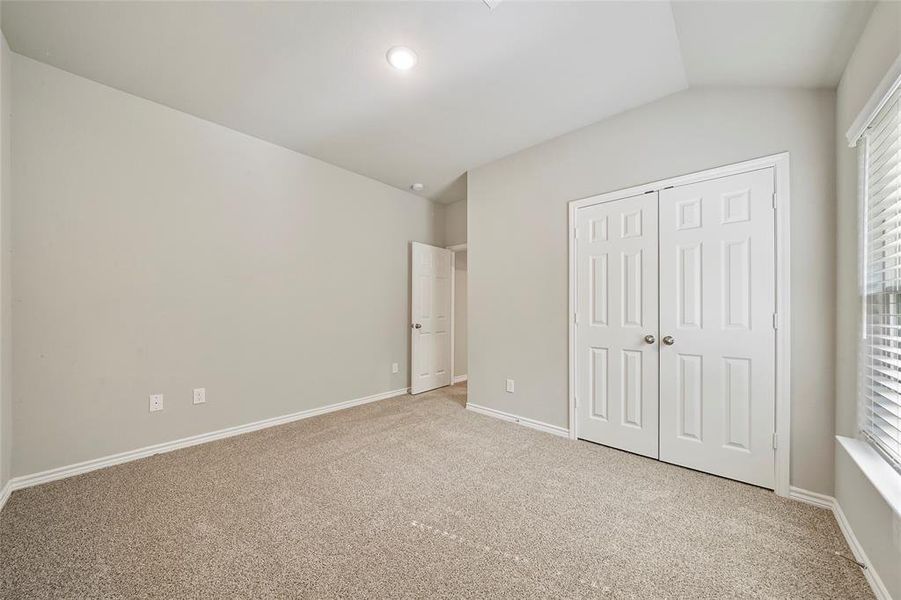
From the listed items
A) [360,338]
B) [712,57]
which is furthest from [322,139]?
[712,57]

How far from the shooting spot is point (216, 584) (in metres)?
1.38

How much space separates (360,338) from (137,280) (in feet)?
6.56

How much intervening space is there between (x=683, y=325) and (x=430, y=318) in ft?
9.59

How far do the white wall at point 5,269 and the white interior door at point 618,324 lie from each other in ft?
12.3

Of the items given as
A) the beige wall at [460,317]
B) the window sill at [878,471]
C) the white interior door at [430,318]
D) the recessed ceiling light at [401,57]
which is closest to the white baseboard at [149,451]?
the white interior door at [430,318]

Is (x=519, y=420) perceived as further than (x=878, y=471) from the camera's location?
Yes

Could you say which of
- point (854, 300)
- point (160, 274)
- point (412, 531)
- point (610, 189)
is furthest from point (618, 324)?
point (160, 274)

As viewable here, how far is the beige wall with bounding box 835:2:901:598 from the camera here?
1.28 metres

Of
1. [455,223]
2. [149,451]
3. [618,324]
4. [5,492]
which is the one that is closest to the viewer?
[5,492]

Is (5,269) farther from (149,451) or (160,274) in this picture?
(149,451)

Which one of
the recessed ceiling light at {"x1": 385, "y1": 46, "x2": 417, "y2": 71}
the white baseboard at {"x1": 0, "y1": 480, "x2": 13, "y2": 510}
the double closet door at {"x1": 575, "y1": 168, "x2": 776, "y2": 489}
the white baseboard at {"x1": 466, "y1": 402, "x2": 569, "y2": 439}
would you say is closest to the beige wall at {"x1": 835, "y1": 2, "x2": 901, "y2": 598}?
the double closet door at {"x1": 575, "y1": 168, "x2": 776, "y2": 489}

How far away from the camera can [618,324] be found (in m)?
2.69

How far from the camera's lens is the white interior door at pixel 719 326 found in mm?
2084

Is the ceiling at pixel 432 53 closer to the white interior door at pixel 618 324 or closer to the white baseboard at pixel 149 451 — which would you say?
the white interior door at pixel 618 324
